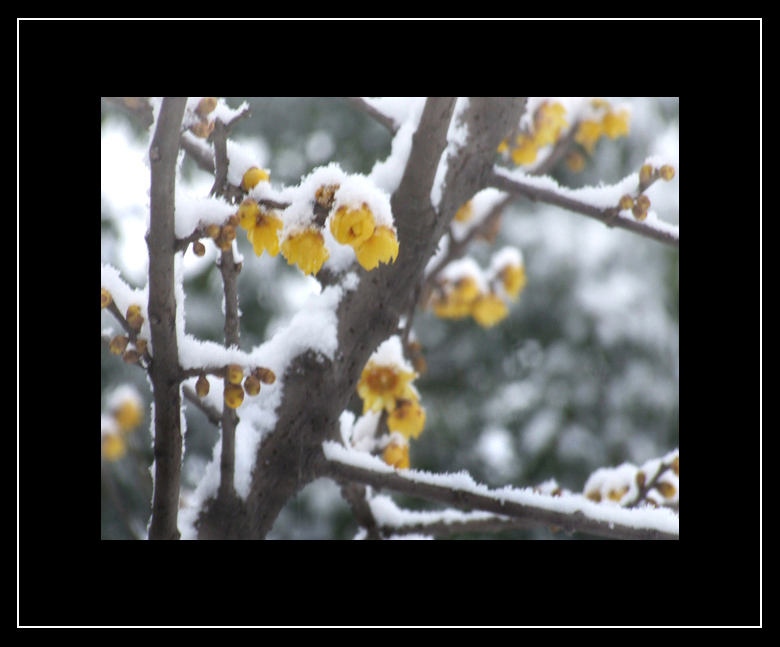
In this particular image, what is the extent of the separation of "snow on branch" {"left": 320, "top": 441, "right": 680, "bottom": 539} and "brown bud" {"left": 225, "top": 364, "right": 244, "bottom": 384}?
1.08 feet

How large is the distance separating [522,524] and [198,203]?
0.86 m

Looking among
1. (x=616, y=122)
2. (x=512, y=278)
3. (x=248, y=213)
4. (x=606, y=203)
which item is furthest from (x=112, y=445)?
(x=616, y=122)

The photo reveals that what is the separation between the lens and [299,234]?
992 millimetres

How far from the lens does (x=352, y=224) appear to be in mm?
975

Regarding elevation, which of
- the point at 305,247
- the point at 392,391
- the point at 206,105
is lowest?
the point at 392,391

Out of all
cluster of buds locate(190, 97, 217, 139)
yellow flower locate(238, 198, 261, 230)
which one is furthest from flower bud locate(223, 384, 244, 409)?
cluster of buds locate(190, 97, 217, 139)

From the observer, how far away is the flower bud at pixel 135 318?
39.9 inches

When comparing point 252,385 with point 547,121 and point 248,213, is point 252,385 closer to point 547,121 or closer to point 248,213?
point 248,213

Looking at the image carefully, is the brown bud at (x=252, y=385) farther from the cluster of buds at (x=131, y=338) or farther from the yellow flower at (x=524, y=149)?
the yellow flower at (x=524, y=149)

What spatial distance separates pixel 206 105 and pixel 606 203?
0.76m

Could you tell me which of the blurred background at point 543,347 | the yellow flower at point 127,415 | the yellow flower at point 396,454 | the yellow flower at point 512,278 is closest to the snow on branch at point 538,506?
the yellow flower at point 396,454

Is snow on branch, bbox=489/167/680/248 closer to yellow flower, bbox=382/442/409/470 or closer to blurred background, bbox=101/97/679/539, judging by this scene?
yellow flower, bbox=382/442/409/470
